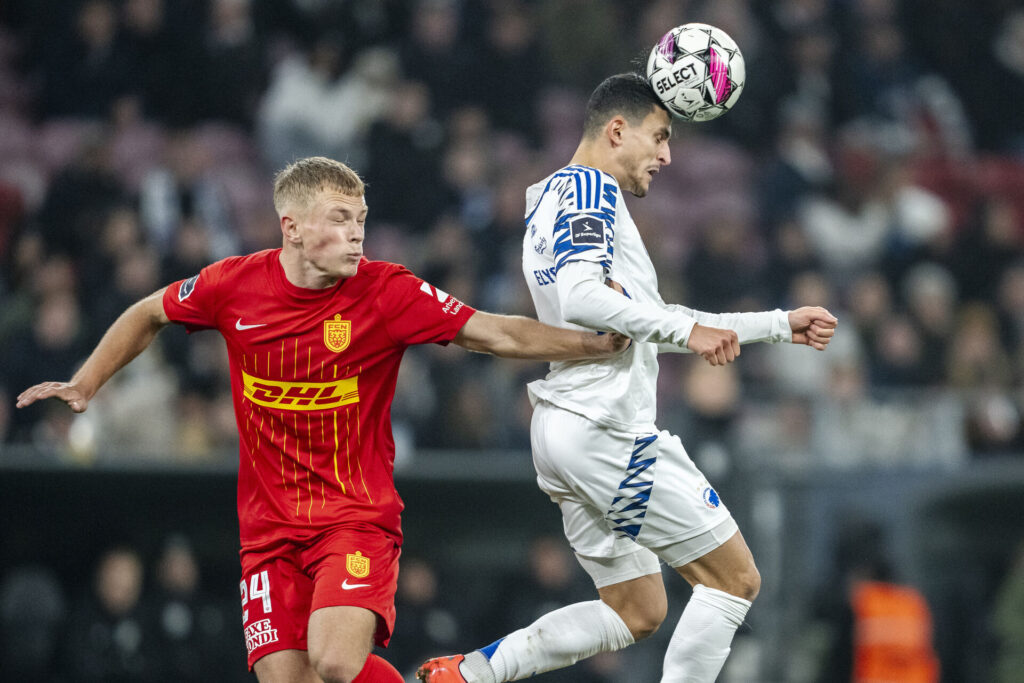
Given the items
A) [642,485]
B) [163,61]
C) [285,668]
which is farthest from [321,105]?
[285,668]

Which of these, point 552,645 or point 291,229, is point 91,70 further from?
point 552,645

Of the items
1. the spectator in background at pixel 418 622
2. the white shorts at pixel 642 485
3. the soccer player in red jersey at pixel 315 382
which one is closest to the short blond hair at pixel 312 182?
the soccer player in red jersey at pixel 315 382

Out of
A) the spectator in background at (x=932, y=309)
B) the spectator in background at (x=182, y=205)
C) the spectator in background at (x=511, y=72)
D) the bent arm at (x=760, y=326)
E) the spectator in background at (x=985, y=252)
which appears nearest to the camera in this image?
the bent arm at (x=760, y=326)

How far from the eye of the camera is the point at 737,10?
12898 millimetres

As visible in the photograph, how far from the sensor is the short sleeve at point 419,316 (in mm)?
4527

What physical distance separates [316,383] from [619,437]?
43.5 inches

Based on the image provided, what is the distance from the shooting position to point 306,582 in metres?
4.48

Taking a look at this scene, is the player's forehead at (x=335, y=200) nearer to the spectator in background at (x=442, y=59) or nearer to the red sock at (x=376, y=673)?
the red sock at (x=376, y=673)

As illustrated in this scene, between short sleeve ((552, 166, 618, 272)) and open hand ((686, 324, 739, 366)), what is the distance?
41cm

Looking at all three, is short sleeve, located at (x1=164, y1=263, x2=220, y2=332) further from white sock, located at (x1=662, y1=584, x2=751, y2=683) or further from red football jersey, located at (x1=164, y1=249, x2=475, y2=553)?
white sock, located at (x1=662, y1=584, x2=751, y2=683)

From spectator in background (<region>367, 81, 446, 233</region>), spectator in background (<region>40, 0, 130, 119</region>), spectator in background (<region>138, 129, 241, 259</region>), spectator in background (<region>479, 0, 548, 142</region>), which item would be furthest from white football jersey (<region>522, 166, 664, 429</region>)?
spectator in background (<region>40, 0, 130, 119</region>)

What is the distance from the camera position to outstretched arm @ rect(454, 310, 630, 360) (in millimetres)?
4492

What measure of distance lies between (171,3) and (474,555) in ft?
20.2

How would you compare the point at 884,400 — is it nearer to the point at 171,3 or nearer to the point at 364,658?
the point at 364,658
